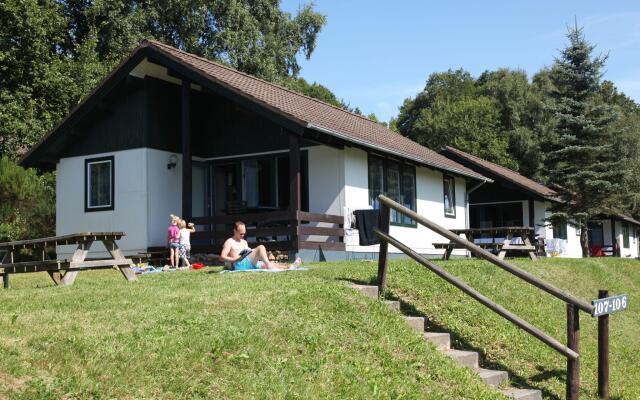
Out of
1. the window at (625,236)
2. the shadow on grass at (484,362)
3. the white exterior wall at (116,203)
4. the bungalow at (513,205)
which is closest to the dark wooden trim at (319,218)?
the white exterior wall at (116,203)

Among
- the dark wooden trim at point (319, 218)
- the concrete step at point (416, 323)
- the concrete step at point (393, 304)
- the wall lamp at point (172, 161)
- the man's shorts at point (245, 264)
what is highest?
the wall lamp at point (172, 161)

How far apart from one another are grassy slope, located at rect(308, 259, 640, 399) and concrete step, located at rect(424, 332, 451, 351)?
26cm

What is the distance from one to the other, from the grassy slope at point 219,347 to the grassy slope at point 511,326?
1.03 m

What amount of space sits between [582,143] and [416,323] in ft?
66.7

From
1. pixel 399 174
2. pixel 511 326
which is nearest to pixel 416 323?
pixel 511 326

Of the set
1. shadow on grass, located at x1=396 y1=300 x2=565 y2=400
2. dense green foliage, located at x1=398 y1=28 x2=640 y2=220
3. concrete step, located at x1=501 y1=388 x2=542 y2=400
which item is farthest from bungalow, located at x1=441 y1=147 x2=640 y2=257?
concrete step, located at x1=501 y1=388 x2=542 y2=400

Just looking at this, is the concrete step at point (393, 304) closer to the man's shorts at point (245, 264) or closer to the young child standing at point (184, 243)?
the man's shorts at point (245, 264)

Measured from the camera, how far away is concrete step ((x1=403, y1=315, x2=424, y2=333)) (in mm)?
8672

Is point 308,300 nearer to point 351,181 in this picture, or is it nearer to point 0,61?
point 351,181

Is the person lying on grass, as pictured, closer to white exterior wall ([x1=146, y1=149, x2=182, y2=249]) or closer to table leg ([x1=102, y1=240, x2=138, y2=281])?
table leg ([x1=102, y1=240, x2=138, y2=281])

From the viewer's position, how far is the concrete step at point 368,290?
30.6 ft

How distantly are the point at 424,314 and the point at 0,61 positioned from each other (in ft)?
70.4

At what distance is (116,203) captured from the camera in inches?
766

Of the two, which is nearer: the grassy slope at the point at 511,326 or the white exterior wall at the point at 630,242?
the grassy slope at the point at 511,326
